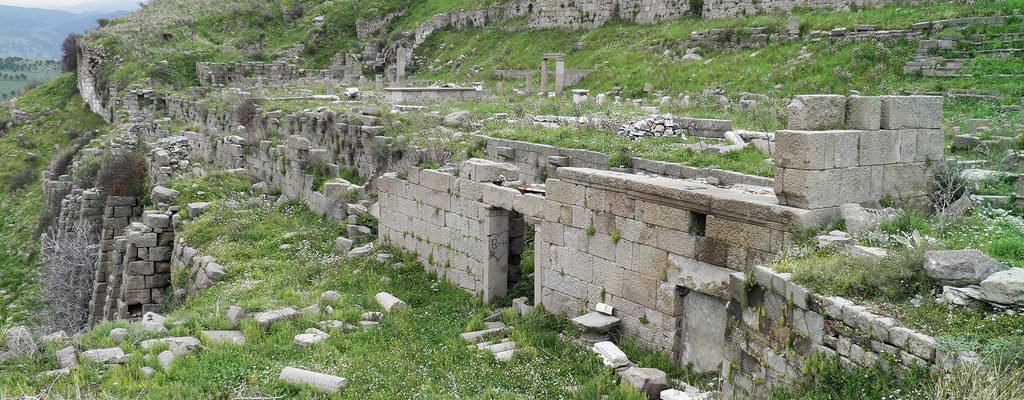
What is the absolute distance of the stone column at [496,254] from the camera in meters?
10.5

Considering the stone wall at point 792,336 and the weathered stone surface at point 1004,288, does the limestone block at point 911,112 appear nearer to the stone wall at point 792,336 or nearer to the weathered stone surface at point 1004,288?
the stone wall at point 792,336

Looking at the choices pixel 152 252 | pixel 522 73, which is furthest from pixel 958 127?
pixel 522 73

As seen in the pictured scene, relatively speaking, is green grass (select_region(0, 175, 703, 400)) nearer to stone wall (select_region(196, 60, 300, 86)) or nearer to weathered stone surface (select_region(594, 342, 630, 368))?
weathered stone surface (select_region(594, 342, 630, 368))

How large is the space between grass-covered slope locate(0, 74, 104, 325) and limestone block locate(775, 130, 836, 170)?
16.4 meters

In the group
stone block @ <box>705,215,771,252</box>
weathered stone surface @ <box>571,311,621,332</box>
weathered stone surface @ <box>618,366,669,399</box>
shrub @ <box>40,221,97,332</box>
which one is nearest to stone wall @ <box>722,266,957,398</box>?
stone block @ <box>705,215,771,252</box>

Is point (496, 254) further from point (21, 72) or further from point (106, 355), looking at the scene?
point (21, 72)

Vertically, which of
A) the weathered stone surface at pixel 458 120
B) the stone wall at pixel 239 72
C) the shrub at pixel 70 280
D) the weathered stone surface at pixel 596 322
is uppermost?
the stone wall at pixel 239 72

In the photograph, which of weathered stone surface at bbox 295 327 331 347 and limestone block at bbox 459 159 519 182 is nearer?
weathered stone surface at bbox 295 327 331 347

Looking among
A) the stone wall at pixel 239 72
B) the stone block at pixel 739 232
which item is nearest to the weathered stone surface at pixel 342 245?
the stone block at pixel 739 232

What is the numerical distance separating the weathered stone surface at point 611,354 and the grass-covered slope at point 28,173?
558 inches

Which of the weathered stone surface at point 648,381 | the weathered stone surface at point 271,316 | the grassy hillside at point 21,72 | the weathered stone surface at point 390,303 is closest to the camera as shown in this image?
the weathered stone surface at point 648,381

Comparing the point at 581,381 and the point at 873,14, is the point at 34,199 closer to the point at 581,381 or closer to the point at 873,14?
the point at 581,381

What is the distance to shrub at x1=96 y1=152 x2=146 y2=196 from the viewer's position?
1914cm

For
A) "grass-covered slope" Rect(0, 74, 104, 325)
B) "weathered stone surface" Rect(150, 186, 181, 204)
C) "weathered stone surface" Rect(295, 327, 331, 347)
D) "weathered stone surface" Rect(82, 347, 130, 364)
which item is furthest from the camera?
"grass-covered slope" Rect(0, 74, 104, 325)
